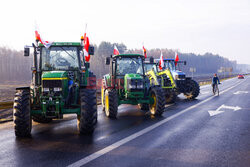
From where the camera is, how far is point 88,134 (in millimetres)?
7672

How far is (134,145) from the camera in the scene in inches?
255

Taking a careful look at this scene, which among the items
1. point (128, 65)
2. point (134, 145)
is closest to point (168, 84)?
point (128, 65)

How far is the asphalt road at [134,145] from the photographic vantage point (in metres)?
5.36

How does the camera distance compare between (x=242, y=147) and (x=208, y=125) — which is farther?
(x=208, y=125)

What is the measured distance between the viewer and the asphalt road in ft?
17.6

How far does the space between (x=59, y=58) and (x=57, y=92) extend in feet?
4.96

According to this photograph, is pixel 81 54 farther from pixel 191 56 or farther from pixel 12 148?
pixel 191 56

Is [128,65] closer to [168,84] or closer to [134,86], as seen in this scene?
[134,86]

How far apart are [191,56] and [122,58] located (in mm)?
186445

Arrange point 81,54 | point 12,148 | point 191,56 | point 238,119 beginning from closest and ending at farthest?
point 12,148 < point 81,54 < point 238,119 < point 191,56

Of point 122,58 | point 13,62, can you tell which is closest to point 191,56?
point 13,62

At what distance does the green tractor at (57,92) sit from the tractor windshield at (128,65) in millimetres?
2905

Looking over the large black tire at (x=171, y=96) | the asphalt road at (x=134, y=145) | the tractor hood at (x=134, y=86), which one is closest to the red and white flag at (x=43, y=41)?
the asphalt road at (x=134, y=145)

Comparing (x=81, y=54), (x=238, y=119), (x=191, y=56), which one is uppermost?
(x=191, y=56)
